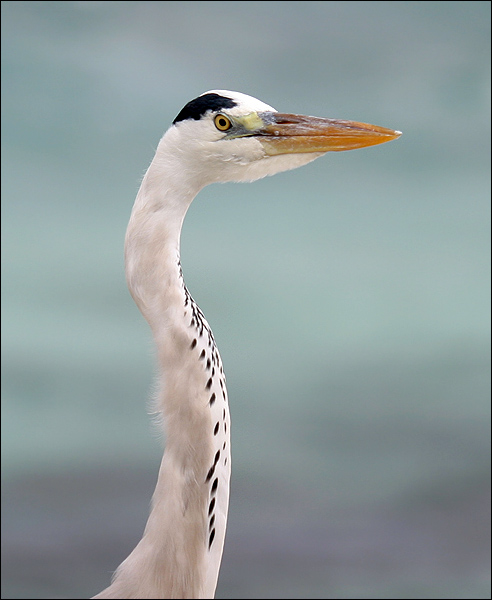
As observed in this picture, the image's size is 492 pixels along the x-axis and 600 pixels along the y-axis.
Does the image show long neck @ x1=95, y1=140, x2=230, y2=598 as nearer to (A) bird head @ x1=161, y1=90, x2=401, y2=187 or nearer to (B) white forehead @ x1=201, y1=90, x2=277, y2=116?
(A) bird head @ x1=161, y1=90, x2=401, y2=187

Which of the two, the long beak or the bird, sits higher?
the long beak

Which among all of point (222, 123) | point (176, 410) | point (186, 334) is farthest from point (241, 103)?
point (176, 410)

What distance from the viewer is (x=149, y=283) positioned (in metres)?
1.63

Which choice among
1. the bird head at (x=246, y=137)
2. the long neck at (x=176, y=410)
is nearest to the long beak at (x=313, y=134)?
the bird head at (x=246, y=137)

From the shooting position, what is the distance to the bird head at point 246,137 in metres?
1.67

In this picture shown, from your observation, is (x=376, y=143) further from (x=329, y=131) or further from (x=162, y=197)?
(x=162, y=197)

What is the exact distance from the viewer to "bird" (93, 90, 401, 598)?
1631mm

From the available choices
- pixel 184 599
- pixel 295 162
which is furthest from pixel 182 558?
pixel 295 162

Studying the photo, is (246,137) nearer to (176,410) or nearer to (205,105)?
(205,105)

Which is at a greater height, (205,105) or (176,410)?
(205,105)

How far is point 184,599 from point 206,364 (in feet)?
1.53

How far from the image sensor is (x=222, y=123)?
66.1 inches

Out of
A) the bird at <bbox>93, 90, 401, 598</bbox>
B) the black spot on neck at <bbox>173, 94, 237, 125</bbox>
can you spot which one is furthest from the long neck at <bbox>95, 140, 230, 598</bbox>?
the black spot on neck at <bbox>173, 94, 237, 125</bbox>

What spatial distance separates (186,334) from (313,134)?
478mm
